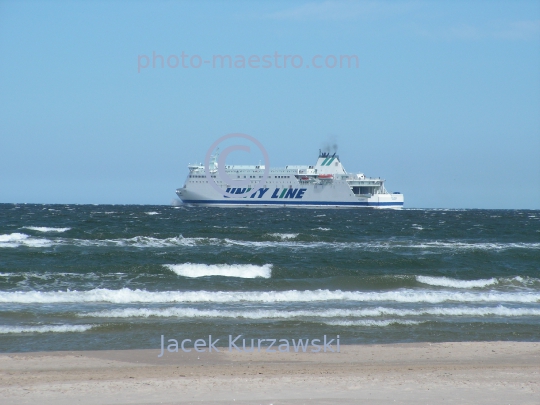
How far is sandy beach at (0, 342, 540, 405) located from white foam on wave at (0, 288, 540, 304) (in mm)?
4697

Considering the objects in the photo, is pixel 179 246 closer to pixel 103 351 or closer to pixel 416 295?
pixel 416 295

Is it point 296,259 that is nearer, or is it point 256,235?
point 296,259

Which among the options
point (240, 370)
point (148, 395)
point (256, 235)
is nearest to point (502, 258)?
point (256, 235)

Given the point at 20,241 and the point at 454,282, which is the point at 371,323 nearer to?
the point at 454,282

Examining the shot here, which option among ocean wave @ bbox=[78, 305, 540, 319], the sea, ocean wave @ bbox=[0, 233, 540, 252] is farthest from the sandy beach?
ocean wave @ bbox=[0, 233, 540, 252]

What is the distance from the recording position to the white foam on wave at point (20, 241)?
2360cm

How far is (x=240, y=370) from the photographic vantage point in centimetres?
791

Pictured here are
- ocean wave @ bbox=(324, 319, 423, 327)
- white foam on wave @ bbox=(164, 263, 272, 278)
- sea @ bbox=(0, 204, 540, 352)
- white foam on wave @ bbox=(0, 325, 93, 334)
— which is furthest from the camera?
white foam on wave @ bbox=(164, 263, 272, 278)

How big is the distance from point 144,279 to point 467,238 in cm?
2097

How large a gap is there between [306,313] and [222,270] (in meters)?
7.44

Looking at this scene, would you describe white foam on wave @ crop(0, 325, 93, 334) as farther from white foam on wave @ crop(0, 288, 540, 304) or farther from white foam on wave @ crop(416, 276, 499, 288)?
white foam on wave @ crop(416, 276, 499, 288)

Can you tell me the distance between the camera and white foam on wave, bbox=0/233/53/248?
23.6m

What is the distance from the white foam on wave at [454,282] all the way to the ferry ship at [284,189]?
65.0 metres

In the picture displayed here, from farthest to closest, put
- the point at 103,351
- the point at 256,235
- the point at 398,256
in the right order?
the point at 256,235 < the point at 398,256 < the point at 103,351
